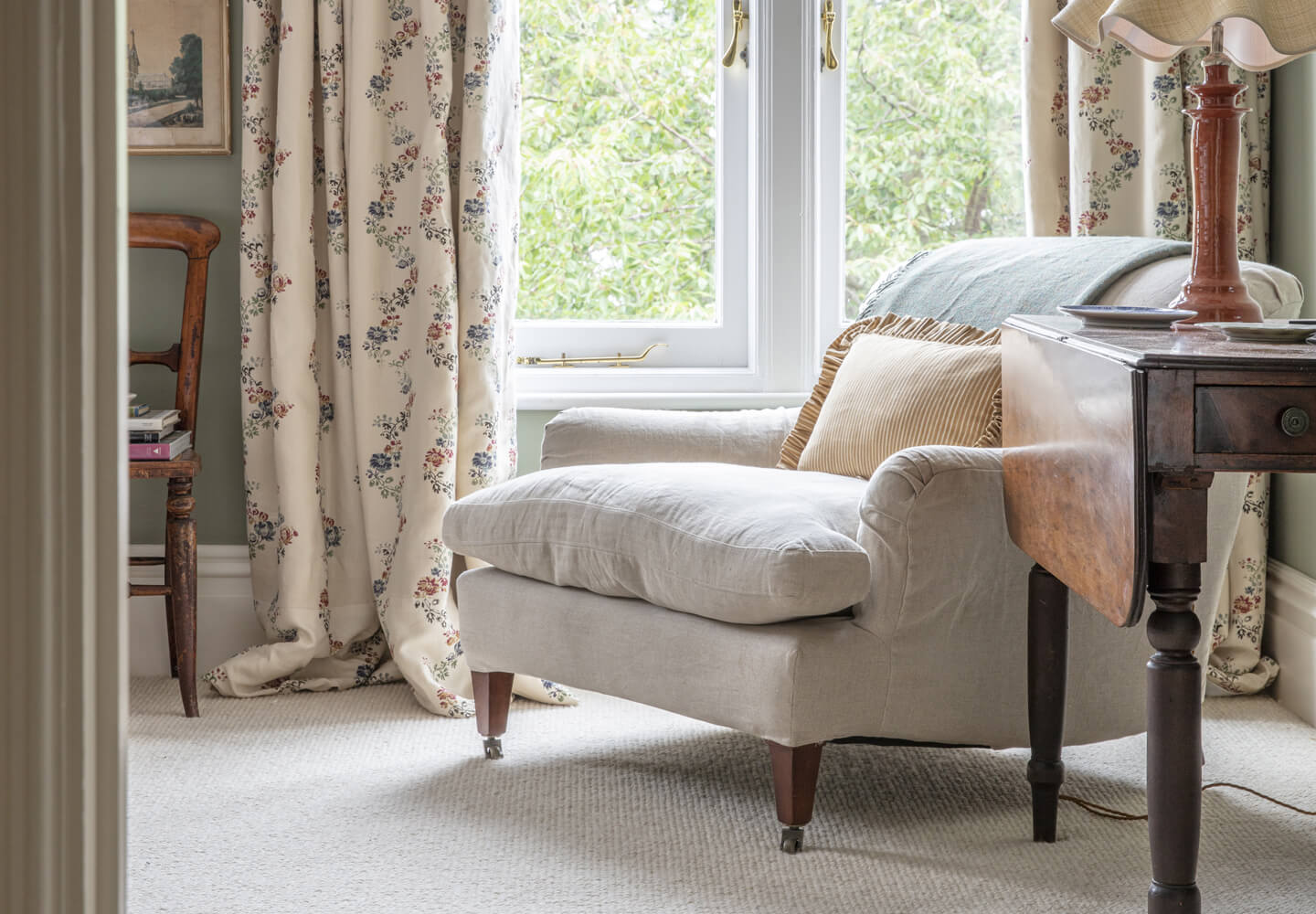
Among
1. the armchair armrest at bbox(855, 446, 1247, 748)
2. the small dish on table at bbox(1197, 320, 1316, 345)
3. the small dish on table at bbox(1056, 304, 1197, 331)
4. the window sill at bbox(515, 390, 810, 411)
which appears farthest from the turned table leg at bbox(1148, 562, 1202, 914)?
the window sill at bbox(515, 390, 810, 411)

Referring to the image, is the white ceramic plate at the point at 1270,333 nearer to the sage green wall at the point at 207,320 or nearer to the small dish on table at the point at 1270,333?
the small dish on table at the point at 1270,333

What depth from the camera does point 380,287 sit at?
2.65 metres

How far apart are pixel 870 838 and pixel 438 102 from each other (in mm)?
1667

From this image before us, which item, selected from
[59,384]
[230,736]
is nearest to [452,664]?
[230,736]

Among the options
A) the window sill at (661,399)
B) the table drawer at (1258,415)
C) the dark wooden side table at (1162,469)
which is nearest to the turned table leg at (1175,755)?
the dark wooden side table at (1162,469)

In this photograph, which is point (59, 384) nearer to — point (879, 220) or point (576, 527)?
point (576, 527)

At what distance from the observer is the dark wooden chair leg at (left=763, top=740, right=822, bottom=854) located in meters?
1.75

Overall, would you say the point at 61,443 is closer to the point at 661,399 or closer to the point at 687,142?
the point at 661,399

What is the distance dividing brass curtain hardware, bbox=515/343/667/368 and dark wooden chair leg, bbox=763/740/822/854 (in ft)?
4.61

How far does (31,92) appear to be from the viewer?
0.24 meters

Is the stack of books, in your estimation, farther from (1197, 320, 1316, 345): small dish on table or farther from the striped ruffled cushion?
(1197, 320, 1316, 345): small dish on table

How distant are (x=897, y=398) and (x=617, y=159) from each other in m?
1.16

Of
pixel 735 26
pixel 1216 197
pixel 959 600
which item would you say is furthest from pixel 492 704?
pixel 735 26

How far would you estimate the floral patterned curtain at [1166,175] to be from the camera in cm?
256
